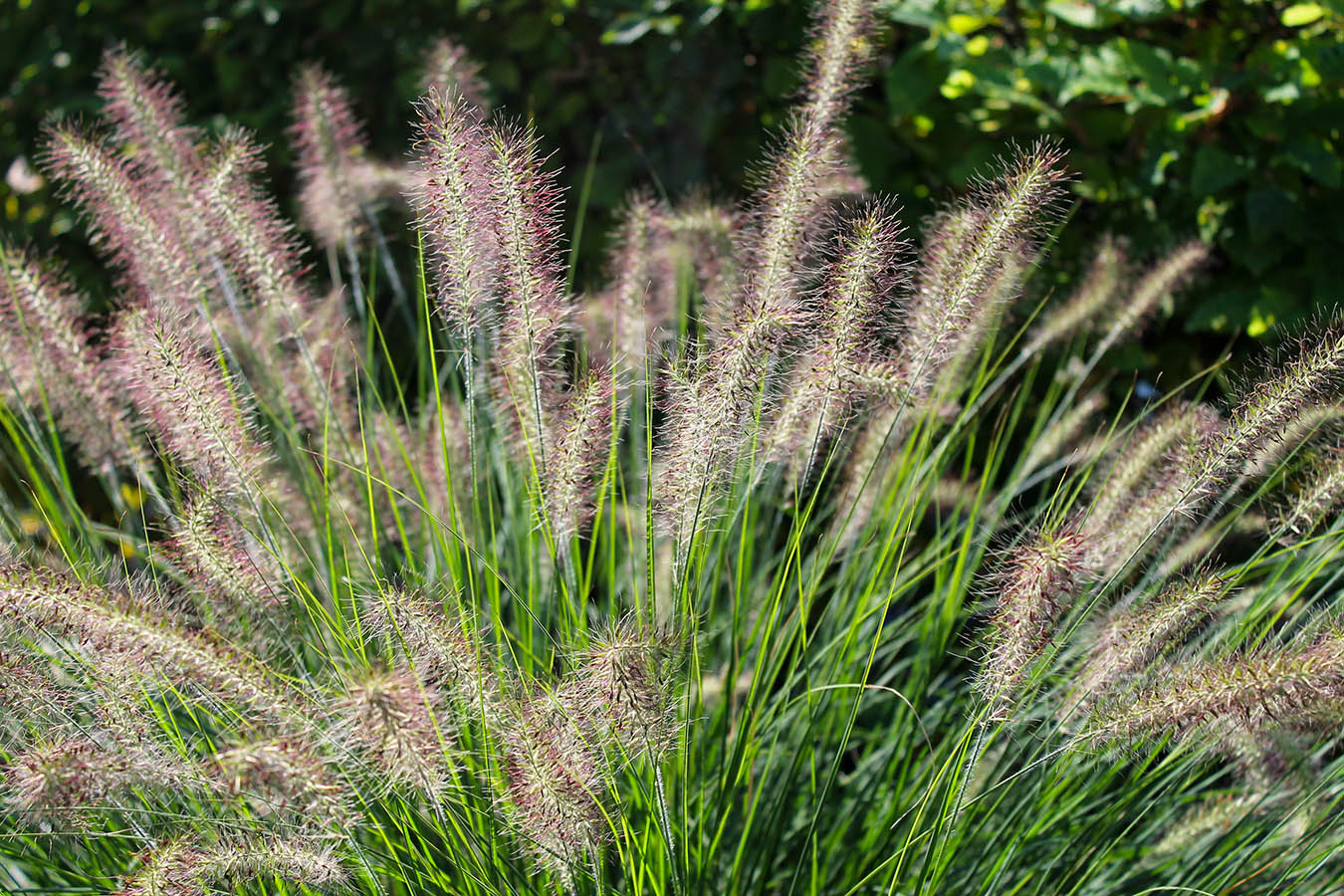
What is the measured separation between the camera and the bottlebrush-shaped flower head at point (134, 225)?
1992 millimetres

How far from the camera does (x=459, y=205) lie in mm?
1442

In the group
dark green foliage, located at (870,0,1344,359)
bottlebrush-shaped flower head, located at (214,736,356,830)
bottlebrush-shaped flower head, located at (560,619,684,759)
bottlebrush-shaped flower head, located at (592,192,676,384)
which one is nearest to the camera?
bottlebrush-shaped flower head, located at (214,736,356,830)

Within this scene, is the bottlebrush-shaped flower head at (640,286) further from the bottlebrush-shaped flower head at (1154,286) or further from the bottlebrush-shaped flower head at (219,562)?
the bottlebrush-shaped flower head at (1154,286)

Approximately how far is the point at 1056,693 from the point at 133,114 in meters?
2.06

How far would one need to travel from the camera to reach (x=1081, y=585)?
5.64ft

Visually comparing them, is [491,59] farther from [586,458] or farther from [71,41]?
[586,458]

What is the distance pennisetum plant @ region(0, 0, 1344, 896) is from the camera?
1366mm

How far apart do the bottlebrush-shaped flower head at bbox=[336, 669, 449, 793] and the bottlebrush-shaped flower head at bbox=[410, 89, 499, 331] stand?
0.53m

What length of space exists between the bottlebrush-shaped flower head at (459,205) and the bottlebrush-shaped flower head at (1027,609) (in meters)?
0.80

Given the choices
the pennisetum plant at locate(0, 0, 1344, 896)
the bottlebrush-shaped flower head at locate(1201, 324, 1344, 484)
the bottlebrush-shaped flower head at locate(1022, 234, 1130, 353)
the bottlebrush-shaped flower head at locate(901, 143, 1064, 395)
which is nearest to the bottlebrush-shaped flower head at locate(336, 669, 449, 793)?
the pennisetum plant at locate(0, 0, 1344, 896)

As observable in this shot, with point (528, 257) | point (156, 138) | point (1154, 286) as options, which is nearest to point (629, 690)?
point (528, 257)

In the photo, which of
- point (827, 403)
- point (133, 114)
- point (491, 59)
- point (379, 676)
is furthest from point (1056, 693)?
point (491, 59)

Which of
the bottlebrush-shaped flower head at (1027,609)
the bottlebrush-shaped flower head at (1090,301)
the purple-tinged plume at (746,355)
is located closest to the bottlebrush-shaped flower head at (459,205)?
the purple-tinged plume at (746,355)

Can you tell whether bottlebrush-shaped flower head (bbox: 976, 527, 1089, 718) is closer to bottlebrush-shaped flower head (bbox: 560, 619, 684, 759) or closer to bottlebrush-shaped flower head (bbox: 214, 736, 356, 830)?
bottlebrush-shaped flower head (bbox: 560, 619, 684, 759)
